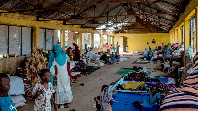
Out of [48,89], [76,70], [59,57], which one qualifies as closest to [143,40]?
[76,70]

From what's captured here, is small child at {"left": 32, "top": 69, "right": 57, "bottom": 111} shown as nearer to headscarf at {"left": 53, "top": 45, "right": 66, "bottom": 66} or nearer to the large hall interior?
the large hall interior

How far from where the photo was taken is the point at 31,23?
38.2 ft

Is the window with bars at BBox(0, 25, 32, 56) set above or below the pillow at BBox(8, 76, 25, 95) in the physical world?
A: above

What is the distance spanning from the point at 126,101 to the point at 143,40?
24525 millimetres

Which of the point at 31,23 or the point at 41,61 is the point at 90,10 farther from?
the point at 41,61

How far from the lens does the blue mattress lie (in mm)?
4395

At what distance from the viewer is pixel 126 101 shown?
4949mm

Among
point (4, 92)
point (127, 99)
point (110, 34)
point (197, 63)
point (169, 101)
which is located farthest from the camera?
point (110, 34)

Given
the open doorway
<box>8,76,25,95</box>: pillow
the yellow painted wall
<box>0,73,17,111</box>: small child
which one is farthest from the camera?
the open doorway

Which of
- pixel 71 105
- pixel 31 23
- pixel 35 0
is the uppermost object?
pixel 35 0

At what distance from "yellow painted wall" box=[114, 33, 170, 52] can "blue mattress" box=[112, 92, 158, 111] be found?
78.1ft

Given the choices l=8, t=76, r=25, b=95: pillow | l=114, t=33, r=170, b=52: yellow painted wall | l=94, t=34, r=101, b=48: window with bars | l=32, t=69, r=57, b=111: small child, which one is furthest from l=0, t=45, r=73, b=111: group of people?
l=114, t=33, r=170, b=52: yellow painted wall

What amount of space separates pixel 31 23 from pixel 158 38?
69.8 ft

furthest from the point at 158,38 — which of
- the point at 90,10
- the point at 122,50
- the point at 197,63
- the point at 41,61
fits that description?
the point at 197,63
